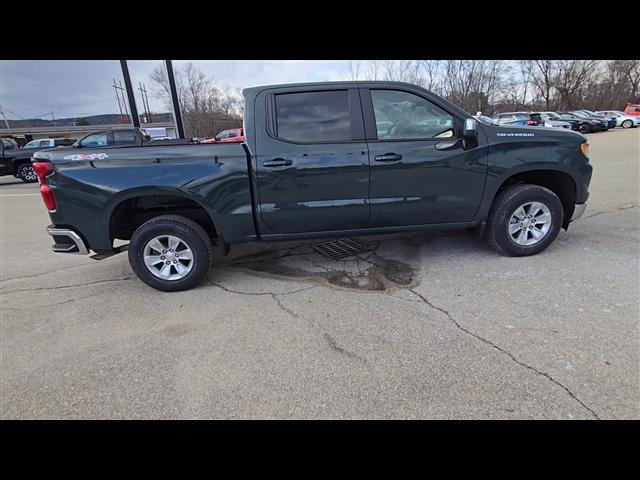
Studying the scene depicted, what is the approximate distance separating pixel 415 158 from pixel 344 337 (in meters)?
1.99

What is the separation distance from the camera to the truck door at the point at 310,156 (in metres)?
3.39

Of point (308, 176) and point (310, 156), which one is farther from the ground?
point (310, 156)

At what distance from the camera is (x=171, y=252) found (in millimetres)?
3588

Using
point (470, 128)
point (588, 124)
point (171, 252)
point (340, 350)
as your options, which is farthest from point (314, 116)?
point (588, 124)

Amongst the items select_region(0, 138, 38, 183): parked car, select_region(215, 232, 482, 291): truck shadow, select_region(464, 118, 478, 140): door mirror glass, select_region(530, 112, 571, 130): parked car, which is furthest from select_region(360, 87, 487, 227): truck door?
select_region(530, 112, 571, 130): parked car

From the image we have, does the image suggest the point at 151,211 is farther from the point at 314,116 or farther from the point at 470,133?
the point at 470,133

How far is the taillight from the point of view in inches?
129

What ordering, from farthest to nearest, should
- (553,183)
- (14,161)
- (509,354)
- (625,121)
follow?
(625,121)
(14,161)
(553,183)
(509,354)

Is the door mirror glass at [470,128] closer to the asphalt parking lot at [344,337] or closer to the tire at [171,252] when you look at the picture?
the asphalt parking lot at [344,337]

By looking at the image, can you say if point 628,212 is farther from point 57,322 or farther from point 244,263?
point 57,322

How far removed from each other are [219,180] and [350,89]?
1.66 metres

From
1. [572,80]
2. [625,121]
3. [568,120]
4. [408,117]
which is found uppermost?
[572,80]

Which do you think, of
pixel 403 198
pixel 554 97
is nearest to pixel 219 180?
pixel 403 198

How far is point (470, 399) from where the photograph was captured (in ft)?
6.61
